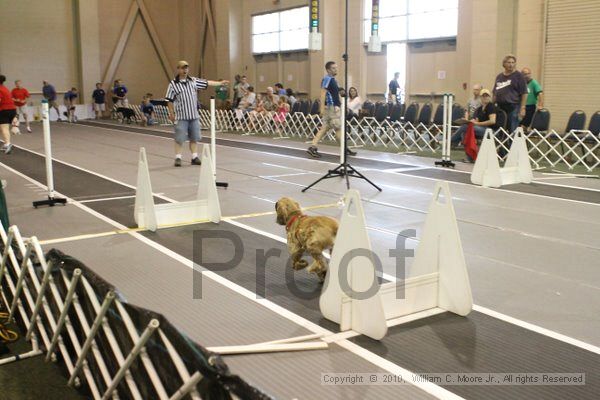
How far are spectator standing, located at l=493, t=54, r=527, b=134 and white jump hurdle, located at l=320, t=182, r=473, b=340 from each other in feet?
24.5

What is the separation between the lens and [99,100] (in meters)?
25.3

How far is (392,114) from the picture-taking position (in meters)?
14.9

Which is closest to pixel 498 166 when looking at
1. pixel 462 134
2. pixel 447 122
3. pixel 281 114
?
pixel 447 122

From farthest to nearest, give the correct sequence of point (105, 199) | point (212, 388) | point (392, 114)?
point (392, 114)
point (105, 199)
point (212, 388)

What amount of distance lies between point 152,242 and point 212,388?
3.82m

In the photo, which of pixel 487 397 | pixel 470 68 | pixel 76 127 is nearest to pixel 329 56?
pixel 470 68

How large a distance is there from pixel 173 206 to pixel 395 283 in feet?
10.2

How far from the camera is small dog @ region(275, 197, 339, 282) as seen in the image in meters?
4.12

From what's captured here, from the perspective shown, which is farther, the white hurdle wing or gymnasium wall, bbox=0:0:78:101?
gymnasium wall, bbox=0:0:78:101

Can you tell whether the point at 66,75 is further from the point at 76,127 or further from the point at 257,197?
the point at 257,197

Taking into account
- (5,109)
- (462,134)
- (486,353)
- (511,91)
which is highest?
(511,91)

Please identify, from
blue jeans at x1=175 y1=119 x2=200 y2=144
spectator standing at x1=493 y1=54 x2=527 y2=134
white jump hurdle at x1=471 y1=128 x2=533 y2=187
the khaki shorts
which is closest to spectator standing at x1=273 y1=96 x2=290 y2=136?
the khaki shorts

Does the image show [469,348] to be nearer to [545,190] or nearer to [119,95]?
[545,190]

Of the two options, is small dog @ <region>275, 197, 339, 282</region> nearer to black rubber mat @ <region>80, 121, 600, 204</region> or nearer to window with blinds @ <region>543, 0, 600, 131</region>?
black rubber mat @ <region>80, 121, 600, 204</region>
